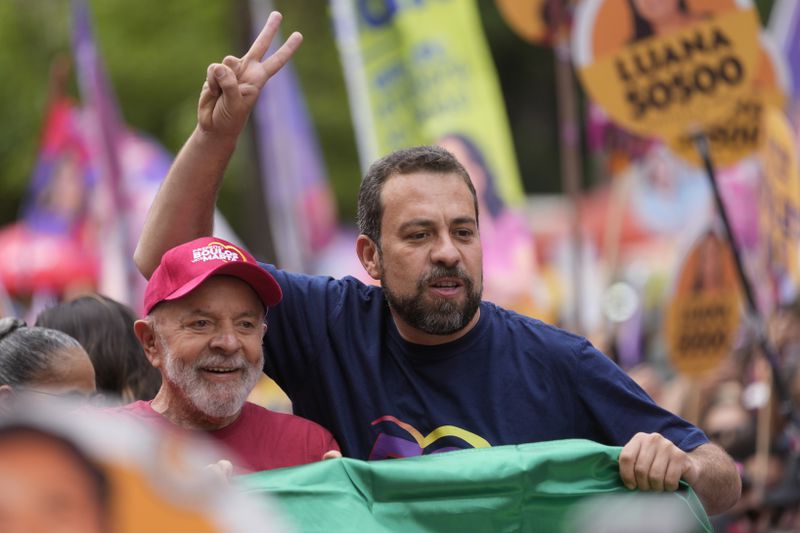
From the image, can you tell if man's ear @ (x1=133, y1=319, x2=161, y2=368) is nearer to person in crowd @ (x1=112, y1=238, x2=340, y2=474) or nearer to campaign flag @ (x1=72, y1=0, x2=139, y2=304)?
person in crowd @ (x1=112, y1=238, x2=340, y2=474)

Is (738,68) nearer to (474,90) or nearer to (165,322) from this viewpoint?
(474,90)

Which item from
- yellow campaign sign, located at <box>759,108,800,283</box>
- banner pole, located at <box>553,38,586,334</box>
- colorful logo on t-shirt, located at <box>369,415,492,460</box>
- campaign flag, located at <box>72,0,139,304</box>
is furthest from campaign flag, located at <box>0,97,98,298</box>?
colorful logo on t-shirt, located at <box>369,415,492,460</box>

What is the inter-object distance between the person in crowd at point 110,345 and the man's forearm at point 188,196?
2.52ft

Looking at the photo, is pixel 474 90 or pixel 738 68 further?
pixel 474 90

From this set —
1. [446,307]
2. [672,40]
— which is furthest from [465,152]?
[446,307]

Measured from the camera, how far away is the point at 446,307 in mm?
3518

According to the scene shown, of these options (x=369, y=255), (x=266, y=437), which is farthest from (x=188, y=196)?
(x=266, y=437)

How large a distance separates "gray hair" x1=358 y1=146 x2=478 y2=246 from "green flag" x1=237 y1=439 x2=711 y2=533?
2.48 ft

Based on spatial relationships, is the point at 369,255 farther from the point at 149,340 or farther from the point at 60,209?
the point at 60,209

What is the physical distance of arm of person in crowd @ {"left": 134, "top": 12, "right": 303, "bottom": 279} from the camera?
3.65 meters

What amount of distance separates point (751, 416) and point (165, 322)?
212 inches

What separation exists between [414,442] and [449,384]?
0.59ft

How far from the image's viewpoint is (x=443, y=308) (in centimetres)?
352

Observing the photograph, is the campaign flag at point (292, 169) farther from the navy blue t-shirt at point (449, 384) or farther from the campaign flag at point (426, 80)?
the navy blue t-shirt at point (449, 384)
